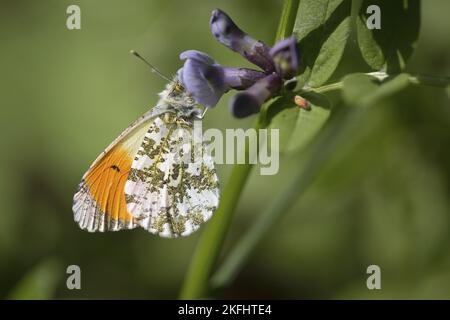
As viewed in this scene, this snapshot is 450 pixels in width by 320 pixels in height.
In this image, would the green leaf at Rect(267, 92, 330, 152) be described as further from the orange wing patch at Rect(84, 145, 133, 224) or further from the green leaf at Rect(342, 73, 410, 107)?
the orange wing patch at Rect(84, 145, 133, 224)

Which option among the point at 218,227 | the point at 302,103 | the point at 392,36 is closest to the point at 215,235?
the point at 218,227

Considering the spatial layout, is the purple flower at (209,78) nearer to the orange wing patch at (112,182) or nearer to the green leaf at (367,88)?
the green leaf at (367,88)

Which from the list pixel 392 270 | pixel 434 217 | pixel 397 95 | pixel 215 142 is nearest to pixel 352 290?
pixel 392 270

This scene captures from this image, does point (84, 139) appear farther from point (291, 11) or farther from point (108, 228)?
point (291, 11)

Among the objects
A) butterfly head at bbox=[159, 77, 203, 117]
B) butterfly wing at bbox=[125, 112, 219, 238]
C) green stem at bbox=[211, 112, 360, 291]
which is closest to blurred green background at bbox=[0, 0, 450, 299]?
green stem at bbox=[211, 112, 360, 291]

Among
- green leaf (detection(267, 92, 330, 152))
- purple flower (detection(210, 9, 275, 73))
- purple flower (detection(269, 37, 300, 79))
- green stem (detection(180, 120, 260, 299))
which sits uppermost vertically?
purple flower (detection(210, 9, 275, 73))

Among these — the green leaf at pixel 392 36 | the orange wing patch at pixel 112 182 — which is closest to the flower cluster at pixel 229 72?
the green leaf at pixel 392 36

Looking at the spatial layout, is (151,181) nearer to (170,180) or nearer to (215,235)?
(170,180)
